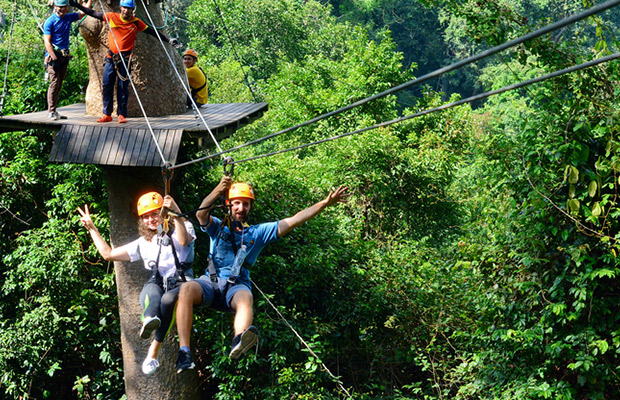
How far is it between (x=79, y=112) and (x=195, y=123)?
82.1 inches

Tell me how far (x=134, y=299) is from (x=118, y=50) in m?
2.96

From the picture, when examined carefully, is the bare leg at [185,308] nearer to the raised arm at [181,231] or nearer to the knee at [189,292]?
the knee at [189,292]

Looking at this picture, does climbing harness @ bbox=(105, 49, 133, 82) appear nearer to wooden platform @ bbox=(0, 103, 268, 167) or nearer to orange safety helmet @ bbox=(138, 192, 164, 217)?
wooden platform @ bbox=(0, 103, 268, 167)

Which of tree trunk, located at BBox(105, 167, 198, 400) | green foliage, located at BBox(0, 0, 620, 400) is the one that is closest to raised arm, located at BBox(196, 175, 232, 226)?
green foliage, located at BBox(0, 0, 620, 400)

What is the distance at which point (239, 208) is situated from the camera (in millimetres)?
5641

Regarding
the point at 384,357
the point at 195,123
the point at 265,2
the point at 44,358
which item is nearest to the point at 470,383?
the point at 384,357

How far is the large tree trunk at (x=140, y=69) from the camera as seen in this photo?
884cm

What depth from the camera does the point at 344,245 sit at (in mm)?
10906

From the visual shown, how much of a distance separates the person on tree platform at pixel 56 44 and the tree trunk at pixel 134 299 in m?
1.06

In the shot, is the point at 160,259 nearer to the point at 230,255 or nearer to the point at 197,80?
the point at 230,255

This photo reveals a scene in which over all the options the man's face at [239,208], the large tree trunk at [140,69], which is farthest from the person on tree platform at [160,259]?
the large tree trunk at [140,69]

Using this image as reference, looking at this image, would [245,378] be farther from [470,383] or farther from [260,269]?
[470,383]

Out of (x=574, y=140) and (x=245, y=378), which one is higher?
(x=574, y=140)

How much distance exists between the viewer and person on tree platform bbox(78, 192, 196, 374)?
550 cm
